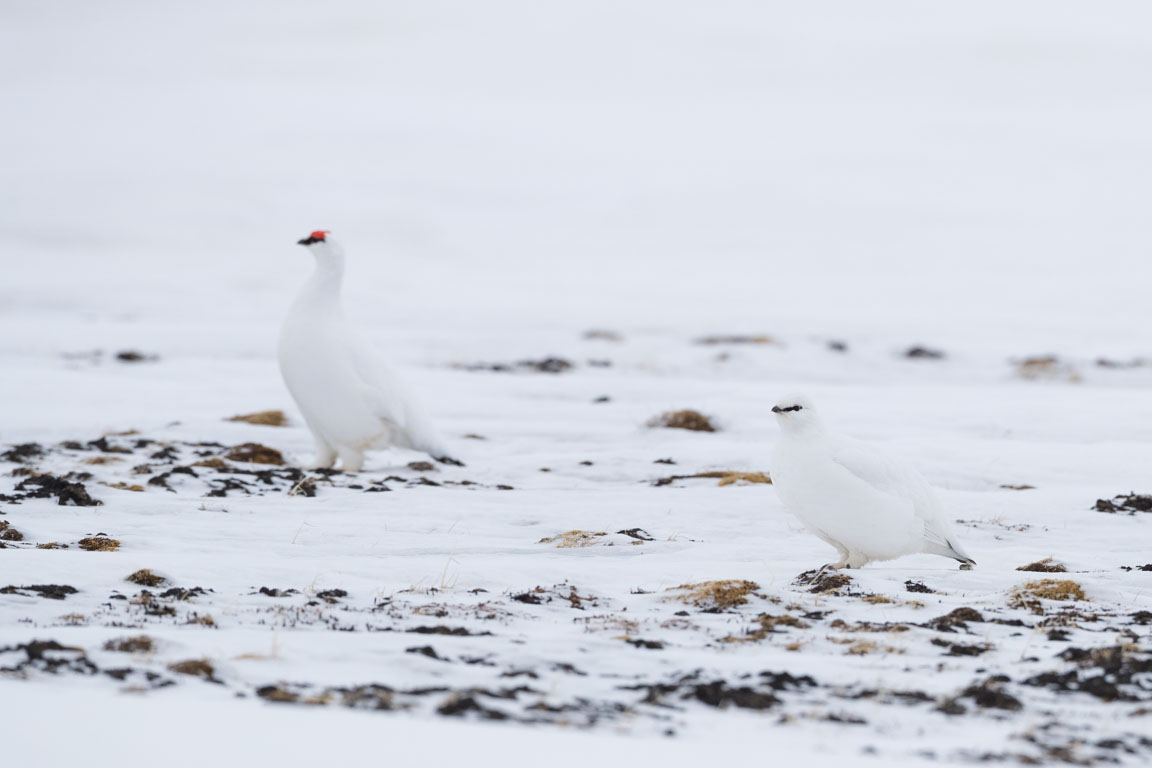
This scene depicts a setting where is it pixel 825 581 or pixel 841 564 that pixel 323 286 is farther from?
pixel 825 581

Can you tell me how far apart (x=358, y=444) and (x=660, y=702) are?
6.44m

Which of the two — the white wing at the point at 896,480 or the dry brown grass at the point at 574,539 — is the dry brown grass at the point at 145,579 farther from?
the white wing at the point at 896,480

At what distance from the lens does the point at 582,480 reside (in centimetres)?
962

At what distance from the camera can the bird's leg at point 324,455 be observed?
10164 millimetres

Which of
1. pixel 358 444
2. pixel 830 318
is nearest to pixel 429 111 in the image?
pixel 830 318

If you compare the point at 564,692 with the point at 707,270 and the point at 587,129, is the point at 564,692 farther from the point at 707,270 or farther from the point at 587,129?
the point at 587,129

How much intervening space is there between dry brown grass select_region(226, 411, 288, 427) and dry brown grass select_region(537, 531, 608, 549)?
5587 millimetres

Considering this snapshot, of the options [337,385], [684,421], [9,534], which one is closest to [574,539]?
[9,534]

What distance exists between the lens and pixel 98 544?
6.27 meters

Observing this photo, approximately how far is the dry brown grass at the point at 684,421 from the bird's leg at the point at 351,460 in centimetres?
308

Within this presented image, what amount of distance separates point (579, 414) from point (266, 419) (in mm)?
3241

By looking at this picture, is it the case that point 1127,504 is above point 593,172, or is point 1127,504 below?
below

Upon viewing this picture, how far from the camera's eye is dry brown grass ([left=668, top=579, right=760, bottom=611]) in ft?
18.0

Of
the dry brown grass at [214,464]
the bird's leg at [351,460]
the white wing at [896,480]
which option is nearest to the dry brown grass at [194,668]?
the white wing at [896,480]
